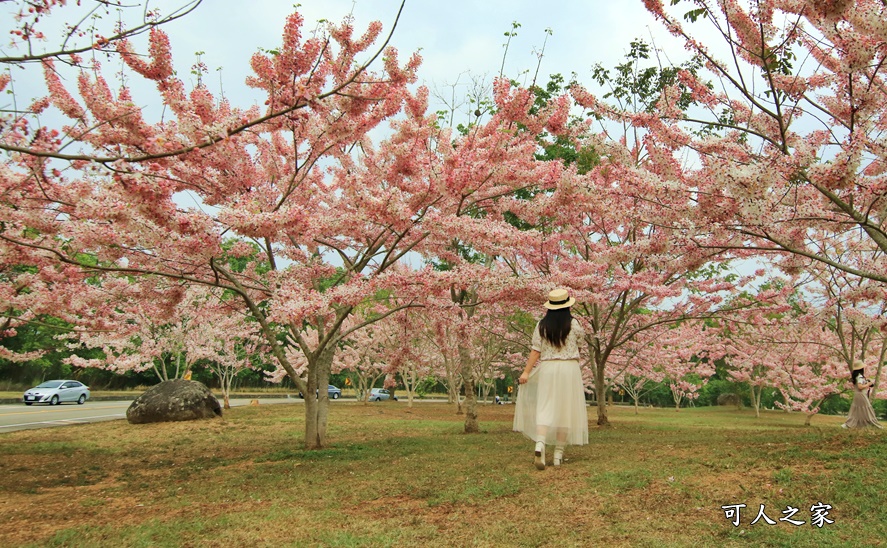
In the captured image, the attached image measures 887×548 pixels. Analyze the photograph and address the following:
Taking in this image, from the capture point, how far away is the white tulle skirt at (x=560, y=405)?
5.63 meters

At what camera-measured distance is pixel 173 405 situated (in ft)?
47.9

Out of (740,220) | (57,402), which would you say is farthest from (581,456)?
(57,402)

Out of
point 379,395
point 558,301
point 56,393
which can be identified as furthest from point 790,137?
point 379,395

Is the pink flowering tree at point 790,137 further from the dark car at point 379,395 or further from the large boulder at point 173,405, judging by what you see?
the dark car at point 379,395

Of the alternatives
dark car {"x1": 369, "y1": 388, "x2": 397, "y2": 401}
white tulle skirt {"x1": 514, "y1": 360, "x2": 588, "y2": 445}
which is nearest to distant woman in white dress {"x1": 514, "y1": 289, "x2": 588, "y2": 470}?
white tulle skirt {"x1": 514, "y1": 360, "x2": 588, "y2": 445}

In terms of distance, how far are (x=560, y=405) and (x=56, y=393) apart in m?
25.6

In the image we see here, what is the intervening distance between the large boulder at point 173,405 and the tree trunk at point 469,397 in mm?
7677

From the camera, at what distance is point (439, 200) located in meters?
7.41

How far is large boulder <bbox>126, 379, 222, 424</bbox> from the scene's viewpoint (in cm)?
1430

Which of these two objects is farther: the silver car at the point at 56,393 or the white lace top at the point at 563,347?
the silver car at the point at 56,393

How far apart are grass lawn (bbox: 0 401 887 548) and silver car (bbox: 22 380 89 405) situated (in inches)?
733

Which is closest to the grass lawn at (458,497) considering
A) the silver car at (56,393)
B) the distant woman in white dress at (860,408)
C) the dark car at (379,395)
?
the distant woman in white dress at (860,408)

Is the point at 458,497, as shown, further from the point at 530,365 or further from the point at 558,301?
the point at 558,301

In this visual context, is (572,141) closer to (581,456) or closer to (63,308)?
(581,456)
